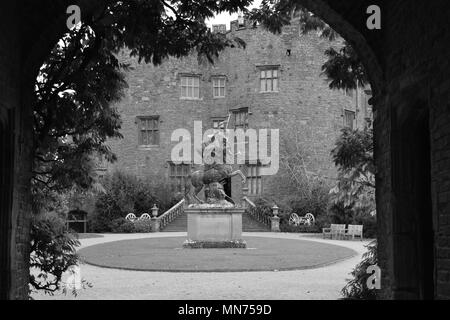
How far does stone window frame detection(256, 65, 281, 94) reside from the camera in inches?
1558

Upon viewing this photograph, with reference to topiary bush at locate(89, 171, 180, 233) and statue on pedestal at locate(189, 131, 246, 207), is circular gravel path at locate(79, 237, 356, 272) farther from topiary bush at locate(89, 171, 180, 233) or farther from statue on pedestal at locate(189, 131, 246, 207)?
topiary bush at locate(89, 171, 180, 233)

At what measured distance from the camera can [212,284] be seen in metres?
11.9

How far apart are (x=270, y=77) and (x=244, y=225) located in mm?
10949

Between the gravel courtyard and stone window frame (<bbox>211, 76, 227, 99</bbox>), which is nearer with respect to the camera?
the gravel courtyard

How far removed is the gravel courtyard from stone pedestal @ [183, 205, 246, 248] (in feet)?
19.6

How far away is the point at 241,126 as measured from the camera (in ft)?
132

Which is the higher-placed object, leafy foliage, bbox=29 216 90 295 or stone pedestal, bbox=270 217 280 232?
leafy foliage, bbox=29 216 90 295

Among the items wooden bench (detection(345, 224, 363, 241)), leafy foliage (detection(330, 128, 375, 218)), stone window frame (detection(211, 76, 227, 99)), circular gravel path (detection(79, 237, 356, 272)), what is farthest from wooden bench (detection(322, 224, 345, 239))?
leafy foliage (detection(330, 128, 375, 218))

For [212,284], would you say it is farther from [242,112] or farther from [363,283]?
[242,112]

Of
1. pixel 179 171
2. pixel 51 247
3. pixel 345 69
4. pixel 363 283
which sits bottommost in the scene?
pixel 363 283

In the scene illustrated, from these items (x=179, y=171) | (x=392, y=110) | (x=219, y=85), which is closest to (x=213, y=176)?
(x=392, y=110)

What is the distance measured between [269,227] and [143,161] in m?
11.7

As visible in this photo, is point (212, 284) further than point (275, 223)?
No

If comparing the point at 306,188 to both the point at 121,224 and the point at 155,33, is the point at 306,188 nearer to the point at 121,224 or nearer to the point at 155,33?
the point at 121,224
